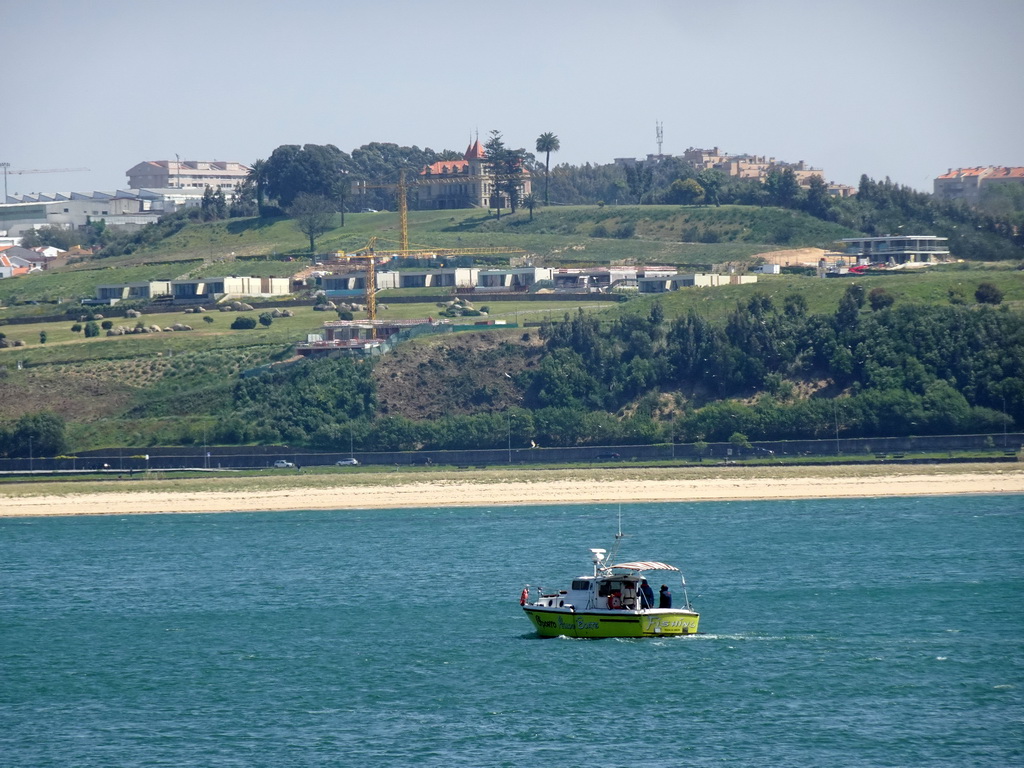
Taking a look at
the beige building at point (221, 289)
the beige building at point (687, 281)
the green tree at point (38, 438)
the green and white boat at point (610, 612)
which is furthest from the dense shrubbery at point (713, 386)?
the green and white boat at point (610, 612)

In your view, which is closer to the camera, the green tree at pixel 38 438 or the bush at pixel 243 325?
the green tree at pixel 38 438

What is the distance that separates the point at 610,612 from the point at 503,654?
3.88 m

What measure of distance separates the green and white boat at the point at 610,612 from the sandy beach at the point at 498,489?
3957 centimetres

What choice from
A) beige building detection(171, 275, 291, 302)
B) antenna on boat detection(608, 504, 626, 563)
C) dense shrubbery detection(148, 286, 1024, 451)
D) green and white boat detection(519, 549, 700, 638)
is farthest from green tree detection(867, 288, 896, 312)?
green and white boat detection(519, 549, 700, 638)

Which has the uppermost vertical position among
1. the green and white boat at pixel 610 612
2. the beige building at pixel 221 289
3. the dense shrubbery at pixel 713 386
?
the beige building at pixel 221 289

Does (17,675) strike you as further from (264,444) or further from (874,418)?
(874,418)

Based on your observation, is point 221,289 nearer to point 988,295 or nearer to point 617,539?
point 988,295

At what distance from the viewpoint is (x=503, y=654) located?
50.6 metres

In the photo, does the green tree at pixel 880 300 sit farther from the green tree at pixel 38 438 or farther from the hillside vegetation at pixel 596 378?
the green tree at pixel 38 438

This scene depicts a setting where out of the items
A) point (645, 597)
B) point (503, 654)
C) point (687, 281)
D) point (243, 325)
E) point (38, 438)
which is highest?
point (687, 281)

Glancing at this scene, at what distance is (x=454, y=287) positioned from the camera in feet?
550

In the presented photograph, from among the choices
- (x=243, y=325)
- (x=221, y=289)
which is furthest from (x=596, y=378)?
(x=221, y=289)

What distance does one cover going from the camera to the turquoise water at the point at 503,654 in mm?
40562

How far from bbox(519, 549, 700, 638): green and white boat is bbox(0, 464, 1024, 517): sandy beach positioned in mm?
39567
